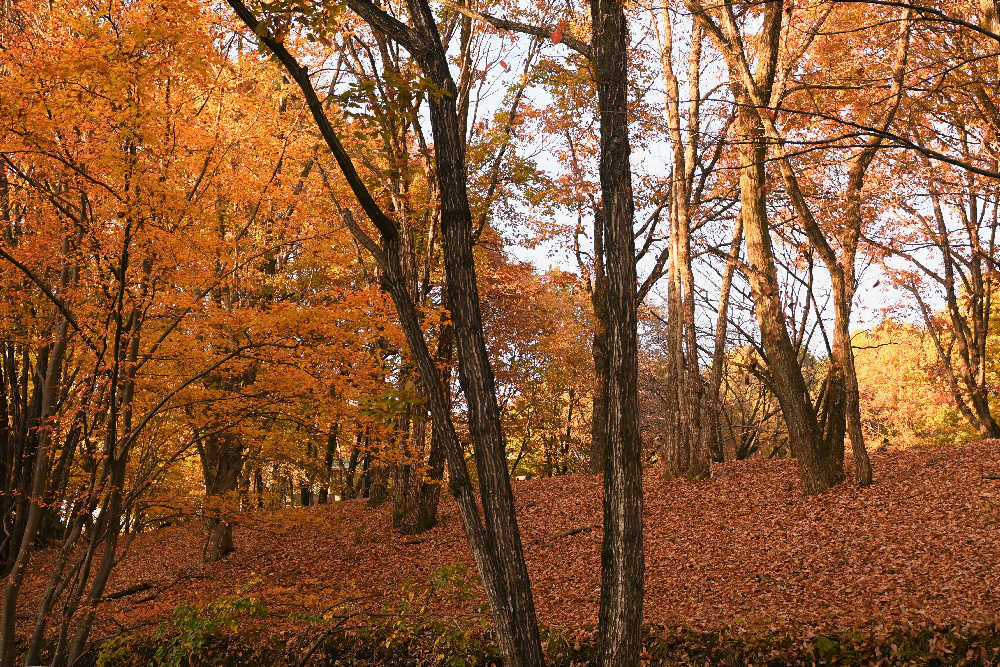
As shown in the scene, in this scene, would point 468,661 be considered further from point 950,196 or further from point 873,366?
point 873,366

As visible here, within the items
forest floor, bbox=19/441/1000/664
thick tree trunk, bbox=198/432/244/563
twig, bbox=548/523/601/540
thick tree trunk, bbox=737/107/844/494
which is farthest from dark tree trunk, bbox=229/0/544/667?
thick tree trunk, bbox=198/432/244/563

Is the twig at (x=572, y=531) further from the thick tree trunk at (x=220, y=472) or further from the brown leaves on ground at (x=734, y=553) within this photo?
the thick tree trunk at (x=220, y=472)

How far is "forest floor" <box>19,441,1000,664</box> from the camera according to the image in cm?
762

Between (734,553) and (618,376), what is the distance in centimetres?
614

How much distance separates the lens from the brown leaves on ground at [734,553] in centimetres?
765

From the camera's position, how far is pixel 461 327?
4.71 metres

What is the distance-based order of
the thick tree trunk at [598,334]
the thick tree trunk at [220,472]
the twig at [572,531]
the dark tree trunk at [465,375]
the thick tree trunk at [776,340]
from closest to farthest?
1. the dark tree trunk at [465,375]
2. the thick tree trunk at [776,340]
3. the twig at [572,531]
4. the thick tree trunk at [220,472]
5. the thick tree trunk at [598,334]

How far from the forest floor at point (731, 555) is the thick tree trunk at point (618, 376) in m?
3.44

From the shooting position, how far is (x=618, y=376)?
4.93m

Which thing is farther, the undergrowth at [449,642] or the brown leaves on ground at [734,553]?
the brown leaves on ground at [734,553]

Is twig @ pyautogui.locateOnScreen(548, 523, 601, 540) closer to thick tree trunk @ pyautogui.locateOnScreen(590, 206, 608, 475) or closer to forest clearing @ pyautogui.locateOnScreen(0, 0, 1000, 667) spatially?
forest clearing @ pyautogui.locateOnScreen(0, 0, 1000, 667)

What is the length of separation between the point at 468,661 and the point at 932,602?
5.13m

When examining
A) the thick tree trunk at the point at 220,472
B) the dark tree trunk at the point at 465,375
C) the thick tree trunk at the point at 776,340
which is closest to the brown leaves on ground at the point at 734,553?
the thick tree trunk at the point at 220,472

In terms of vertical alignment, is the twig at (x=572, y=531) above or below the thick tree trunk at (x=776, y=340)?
below
